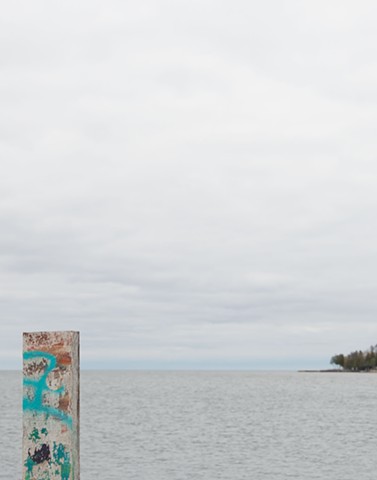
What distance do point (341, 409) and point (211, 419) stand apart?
22.9 meters

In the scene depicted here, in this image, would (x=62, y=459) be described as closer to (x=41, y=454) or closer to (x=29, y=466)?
(x=41, y=454)

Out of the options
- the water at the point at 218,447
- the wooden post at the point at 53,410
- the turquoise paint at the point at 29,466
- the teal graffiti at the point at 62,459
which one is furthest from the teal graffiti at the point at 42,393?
the water at the point at 218,447

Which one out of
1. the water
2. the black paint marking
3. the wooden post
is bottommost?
the water

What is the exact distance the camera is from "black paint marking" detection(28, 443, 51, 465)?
8664mm

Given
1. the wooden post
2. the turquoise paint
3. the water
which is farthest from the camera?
the water

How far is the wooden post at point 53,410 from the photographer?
8625mm

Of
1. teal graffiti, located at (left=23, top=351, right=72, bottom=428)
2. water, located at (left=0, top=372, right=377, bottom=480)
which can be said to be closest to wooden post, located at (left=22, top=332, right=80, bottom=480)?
teal graffiti, located at (left=23, top=351, right=72, bottom=428)

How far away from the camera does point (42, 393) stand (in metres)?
8.68

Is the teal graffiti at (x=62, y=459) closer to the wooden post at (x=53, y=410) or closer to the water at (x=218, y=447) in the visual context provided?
the wooden post at (x=53, y=410)

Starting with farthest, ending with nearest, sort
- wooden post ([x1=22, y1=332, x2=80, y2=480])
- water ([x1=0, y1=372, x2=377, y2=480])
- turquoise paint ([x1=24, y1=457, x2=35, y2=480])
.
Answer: water ([x1=0, y1=372, x2=377, y2=480]), turquoise paint ([x1=24, y1=457, x2=35, y2=480]), wooden post ([x1=22, y1=332, x2=80, y2=480])

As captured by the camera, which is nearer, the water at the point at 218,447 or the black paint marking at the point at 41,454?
the black paint marking at the point at 41,454

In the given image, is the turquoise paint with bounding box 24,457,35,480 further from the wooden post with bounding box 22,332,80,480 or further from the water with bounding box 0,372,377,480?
the water with bounding box 0,372,377,480

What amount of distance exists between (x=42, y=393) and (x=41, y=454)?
667 millimetres

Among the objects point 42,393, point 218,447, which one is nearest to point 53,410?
point 42,393
